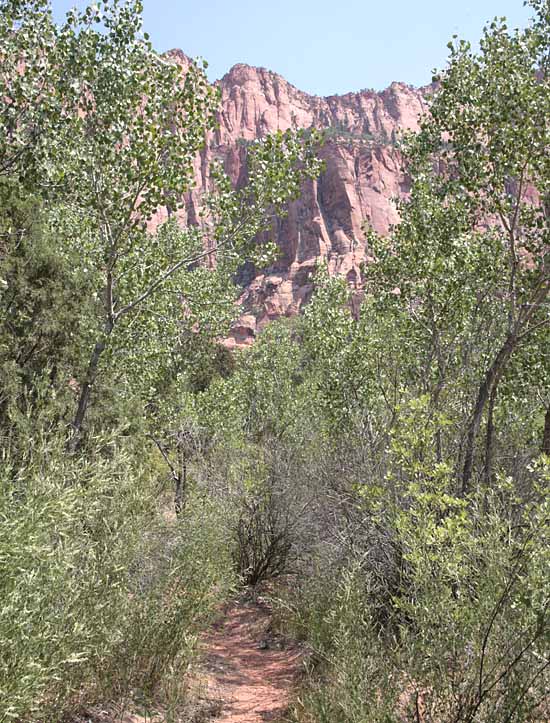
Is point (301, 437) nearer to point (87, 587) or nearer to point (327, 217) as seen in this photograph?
point (87, 587)

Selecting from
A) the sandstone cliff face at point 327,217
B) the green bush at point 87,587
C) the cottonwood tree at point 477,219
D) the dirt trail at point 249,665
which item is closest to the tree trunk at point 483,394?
the cottonwood tree at point 477,219

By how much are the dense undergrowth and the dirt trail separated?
1.80ft

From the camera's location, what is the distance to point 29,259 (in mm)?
11883

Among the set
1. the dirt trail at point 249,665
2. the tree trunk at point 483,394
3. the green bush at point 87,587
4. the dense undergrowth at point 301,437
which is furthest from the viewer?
the tree trunk at point 483,394

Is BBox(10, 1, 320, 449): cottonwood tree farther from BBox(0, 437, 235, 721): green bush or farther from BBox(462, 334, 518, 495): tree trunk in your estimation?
BBox(462, 334, 518, 495): tree trunk

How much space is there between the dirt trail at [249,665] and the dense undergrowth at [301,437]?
547 millimetres

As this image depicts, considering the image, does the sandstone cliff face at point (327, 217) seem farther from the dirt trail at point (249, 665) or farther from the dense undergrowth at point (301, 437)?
the dirt trail at point (249, 665)

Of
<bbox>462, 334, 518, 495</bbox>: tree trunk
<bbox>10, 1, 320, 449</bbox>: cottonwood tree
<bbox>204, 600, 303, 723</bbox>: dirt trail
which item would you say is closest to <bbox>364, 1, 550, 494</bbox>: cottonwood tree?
<bbox>462, 334, 518, 495</bbox>: tree trunk

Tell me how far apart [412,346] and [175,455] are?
634cm

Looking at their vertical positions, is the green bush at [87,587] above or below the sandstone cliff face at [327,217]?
below

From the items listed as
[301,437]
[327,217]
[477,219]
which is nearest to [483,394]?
[477,219]

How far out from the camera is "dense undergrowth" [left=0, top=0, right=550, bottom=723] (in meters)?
3.67

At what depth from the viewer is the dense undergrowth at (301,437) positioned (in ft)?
12.1

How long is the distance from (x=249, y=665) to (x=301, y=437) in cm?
547
